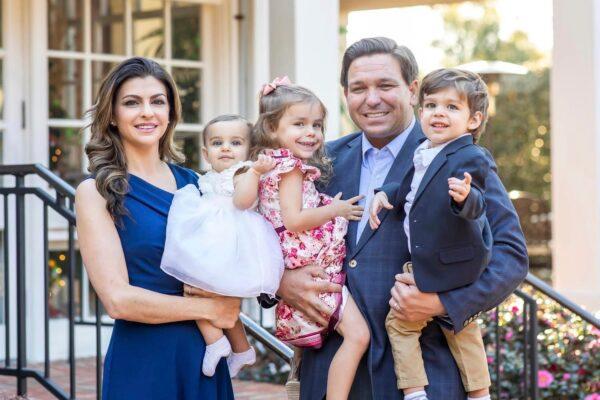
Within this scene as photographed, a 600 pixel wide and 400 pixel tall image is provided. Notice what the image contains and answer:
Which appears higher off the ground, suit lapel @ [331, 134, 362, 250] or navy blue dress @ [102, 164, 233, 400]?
suit lapel @ [331, 134, 362, 250]

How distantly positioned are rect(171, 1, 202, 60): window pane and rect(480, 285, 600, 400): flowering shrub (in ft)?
9.22

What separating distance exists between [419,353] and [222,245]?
25.7 inches

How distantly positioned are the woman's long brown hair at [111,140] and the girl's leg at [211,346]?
0.42 m

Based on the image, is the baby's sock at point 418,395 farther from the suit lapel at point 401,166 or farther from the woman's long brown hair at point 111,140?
the woman's long brown hair at point 111,140

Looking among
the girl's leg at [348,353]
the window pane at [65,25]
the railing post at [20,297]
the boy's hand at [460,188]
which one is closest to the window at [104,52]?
the window pane at [65,25]

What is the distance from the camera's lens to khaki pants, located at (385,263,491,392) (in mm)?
3084

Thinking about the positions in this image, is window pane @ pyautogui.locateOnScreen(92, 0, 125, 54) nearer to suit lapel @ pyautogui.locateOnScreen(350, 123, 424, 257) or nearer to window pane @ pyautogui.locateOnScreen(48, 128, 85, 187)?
window pane @ pyautogui.locateOnScreen(48, 128, 85, 187)

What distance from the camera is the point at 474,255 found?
2969 mm

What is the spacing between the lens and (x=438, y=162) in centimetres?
303

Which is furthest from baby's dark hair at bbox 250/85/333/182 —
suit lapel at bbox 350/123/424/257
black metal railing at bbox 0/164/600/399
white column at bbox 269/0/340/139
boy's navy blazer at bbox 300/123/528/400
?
white column at bbox 269/0/340/139

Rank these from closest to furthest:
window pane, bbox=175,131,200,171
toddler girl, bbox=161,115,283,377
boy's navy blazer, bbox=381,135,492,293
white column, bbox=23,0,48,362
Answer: boy's navy blazer, bbox=381,135,492,293 < toddler girl, bbox=161,115,283,377 < white column, bbox=23,0,48,362 < window pane, bbox=175,131,200,171

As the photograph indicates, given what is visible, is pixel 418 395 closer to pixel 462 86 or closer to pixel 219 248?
pixel 219 248

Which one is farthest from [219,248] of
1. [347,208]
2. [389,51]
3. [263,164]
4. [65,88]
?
[65,88]

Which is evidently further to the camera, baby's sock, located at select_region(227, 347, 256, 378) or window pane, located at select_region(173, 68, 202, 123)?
window pane, located at select_region(173, 68, 202, 123)
